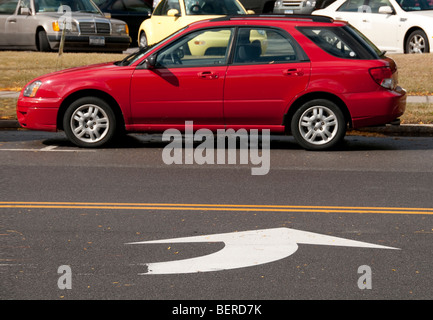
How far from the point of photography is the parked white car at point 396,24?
69.9 feet

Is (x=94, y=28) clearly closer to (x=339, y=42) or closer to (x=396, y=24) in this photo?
(x=396, y=24)

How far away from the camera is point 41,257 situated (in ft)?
22.4

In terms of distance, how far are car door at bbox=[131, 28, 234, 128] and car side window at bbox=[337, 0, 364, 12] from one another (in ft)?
35.1

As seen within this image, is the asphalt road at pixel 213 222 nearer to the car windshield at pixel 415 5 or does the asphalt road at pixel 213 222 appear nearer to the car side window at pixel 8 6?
the car windshield at pixel 415 5

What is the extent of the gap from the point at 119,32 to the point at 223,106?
11.4 metres

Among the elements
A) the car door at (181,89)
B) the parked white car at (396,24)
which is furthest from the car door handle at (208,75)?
the parked white car at (396,24)

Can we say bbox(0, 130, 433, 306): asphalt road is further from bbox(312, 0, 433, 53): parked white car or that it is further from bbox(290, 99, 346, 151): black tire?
bbox(312, 0, 433, 53): parked white car

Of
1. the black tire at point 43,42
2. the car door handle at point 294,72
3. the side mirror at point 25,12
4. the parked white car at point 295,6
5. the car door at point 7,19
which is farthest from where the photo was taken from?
the parked white car at point 295,6

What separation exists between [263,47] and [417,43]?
10332 millimetres

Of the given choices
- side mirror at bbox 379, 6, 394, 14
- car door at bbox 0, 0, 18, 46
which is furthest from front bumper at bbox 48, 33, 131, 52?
side mirror at bbox 379, 6, 394, 14

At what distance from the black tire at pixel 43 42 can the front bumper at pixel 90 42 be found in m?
0.45

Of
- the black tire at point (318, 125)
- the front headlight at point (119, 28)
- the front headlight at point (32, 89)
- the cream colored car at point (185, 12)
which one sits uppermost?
the cream colored car at point (185, 12)

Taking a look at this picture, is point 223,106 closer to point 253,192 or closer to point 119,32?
point 253,192

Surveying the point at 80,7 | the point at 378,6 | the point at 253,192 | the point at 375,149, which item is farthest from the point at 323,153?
the point at 80,7
